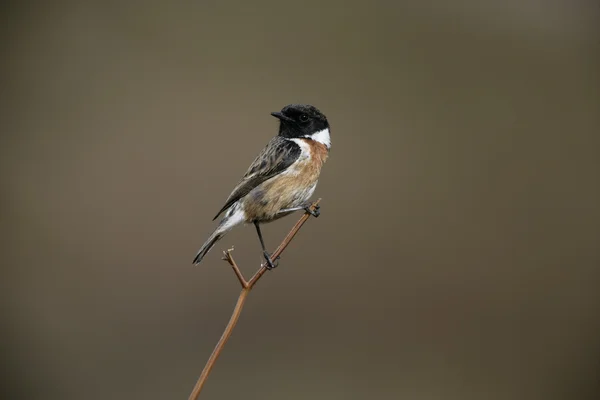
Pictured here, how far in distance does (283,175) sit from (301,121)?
0.45 metres

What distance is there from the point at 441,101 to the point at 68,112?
8.25 meters

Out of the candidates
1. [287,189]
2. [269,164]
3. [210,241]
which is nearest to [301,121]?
[269,164]

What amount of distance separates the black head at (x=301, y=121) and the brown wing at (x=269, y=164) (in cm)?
11

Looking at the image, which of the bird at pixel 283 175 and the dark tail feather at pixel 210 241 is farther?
the bird at pixel 283 175

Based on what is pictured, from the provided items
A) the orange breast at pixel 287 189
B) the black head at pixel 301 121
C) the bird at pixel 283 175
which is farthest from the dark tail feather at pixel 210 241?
the black head at pixel 301 121

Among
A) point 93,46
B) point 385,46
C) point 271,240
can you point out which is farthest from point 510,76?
point 93,46

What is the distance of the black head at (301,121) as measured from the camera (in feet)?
15.6

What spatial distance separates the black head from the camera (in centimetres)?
475

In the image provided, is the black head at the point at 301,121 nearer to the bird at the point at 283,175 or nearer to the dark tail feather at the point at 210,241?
the bird at the point at 283,175

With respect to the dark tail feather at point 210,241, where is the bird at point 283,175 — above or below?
above

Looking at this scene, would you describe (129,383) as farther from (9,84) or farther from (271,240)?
(9,84)

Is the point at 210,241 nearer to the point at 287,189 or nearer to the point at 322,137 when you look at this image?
the point at 287,189

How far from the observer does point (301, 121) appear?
4812 millimetres

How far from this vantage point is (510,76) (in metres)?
14.9
